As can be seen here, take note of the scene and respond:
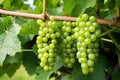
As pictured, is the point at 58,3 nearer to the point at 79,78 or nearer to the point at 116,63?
the point at 116,63

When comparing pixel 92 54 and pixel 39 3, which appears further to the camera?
pixel 39 3

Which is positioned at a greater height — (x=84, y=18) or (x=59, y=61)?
(x=84, y=18)

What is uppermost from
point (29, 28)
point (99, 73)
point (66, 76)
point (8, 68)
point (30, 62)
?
point (29, 28)

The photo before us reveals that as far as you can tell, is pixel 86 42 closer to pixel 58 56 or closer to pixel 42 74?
pixel 58 56

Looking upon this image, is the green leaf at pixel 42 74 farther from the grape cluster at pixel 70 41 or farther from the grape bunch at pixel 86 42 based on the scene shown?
the grape bunch at pixel 86 42

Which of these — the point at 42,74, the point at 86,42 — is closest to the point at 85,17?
the point at 86,42

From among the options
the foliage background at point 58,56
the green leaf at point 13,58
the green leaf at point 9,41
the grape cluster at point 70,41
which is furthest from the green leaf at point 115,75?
the green leaf at point 13,58

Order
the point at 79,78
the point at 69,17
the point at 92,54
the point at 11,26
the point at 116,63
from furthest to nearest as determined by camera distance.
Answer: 1. the point at 116,63
2. the point at 11,26
3. the point at 79,78
4. the point at 69,17
5. the point at 92,54

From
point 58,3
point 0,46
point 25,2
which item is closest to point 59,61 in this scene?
point 0,46
